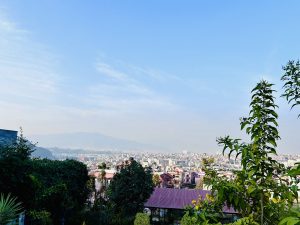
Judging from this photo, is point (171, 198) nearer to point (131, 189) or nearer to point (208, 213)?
point (131, 189)

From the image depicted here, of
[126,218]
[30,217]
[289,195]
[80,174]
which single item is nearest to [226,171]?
[289,195]

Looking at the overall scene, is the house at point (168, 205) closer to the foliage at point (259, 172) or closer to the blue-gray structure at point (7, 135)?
the blue-gray structure at point (7, 135)

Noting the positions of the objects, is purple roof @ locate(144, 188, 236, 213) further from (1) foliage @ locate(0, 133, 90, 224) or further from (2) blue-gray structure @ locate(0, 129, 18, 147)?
(2) blue-gray structure @ locate(0, 129, 18, 147)

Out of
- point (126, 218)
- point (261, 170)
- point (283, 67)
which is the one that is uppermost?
point (283, 67)

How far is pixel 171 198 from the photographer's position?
24.5 m

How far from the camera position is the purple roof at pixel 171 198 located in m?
23.1

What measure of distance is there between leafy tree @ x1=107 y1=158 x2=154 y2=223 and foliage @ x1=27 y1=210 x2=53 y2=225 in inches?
268

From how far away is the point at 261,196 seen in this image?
2.28 m

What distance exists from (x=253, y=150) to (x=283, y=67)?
0.58 metres

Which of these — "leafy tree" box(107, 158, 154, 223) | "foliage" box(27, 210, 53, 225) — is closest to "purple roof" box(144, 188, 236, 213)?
"leafy tree" box(107, 158, 154, 223)

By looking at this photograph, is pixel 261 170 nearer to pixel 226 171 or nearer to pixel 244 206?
pixel 244 206

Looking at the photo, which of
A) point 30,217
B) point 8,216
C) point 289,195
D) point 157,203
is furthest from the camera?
point 157,203

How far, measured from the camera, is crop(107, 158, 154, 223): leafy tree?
1945 cm

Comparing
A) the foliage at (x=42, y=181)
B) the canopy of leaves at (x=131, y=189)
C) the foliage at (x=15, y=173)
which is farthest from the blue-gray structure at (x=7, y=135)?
the canopy of leaves at (x=131, y=189)
